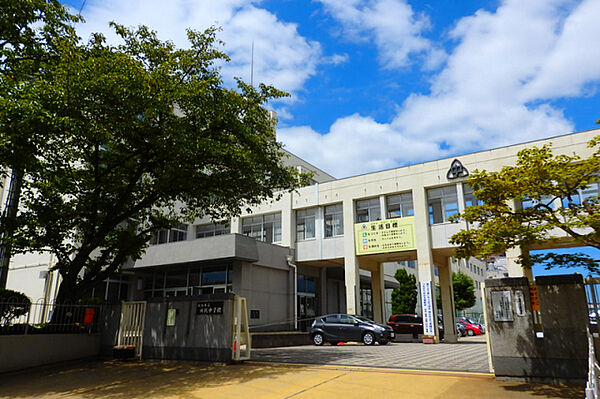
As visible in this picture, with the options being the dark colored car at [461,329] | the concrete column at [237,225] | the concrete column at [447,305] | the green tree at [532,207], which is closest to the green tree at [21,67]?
the green tree at [532,207]

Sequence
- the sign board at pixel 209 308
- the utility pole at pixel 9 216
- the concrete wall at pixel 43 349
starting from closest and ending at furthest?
the concrete wall at pixel 43 349 < the sign board at pixel 209 308 < the utility pole at pixel 9 216

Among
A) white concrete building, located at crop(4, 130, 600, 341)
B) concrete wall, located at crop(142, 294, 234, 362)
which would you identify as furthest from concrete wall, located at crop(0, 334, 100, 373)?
white concrete building, located at crop(4, 130, 600, 341)

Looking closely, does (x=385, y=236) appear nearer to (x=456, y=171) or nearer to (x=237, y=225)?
(x=456, y=171)

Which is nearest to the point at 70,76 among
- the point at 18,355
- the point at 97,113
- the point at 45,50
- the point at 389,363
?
the point at 97,113

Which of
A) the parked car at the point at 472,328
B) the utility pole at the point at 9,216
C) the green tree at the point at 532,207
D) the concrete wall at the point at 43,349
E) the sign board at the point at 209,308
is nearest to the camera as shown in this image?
the green tree at the point at 532,207

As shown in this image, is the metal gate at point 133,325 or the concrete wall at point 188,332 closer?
the concrete wall at point 188,332

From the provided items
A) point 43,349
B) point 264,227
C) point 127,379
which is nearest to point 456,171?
point 264,227

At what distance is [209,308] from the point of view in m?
12.4

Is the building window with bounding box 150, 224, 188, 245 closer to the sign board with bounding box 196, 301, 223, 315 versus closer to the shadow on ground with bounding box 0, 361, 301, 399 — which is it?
the shadow on ground with bounding box 0, 361, 301, 399

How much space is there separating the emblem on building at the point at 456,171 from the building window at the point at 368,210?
4560 millimetres

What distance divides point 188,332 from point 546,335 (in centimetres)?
925

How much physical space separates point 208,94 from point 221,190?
3171 mm

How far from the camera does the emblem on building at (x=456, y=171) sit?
74.9 feet

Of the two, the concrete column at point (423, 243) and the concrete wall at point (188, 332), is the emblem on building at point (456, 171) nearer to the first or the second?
the concrete column at point (423, 243)
